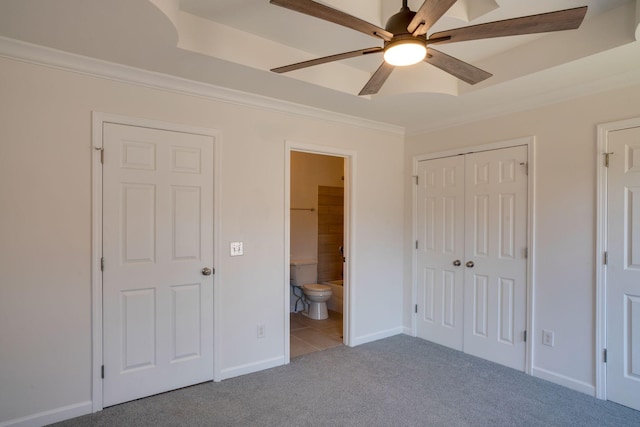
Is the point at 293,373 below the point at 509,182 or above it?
below

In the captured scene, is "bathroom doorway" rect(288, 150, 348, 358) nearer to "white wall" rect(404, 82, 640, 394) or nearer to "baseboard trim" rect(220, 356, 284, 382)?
"baseboard trim" rect(220, 356, 284, 382)

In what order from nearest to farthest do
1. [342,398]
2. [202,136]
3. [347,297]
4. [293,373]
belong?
[342,398]
[202,136]
[293,373]
[347,297]

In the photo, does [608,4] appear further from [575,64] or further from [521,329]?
[521,329]

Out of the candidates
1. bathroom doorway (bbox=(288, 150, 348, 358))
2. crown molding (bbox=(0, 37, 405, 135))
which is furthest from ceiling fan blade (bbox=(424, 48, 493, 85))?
bathroom doorway (bbox=(288, 150, 348, 358))

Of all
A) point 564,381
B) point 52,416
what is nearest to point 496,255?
point 564,381

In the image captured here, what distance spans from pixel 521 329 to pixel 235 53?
10.9ft

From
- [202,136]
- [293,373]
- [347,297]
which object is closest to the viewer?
[202,136]

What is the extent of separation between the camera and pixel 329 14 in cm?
151

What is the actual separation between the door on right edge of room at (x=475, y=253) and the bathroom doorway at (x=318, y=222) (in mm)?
1371

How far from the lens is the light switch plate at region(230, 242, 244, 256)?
312 centimetres

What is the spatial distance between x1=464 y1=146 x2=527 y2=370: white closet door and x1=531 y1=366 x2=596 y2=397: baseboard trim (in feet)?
0.48

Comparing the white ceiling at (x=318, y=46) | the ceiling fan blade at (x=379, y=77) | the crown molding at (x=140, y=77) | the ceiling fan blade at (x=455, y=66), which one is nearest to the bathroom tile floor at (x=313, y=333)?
the crown molding at (x=140, y=77)

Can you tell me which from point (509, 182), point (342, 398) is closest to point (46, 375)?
point (342, 398)

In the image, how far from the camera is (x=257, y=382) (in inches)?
119
